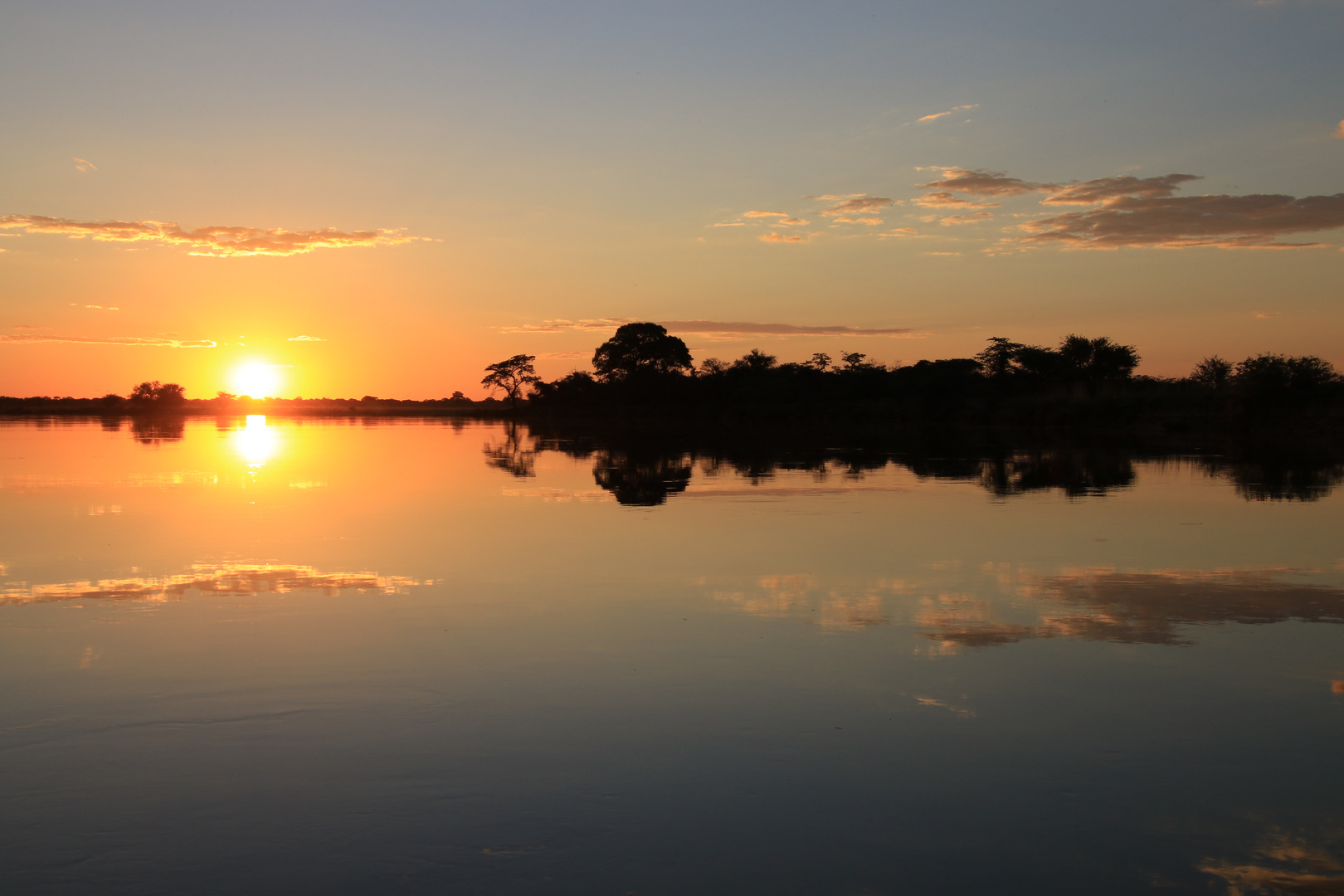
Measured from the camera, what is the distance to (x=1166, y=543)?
461 inches

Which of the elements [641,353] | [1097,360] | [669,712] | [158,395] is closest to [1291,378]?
[1097,360]

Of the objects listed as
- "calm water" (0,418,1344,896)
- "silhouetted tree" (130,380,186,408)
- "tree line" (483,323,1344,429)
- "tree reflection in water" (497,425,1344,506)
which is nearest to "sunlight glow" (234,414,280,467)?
"tree reflection in water" (497,425,1344,506)

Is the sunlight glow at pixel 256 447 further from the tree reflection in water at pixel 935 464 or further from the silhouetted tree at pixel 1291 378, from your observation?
the silhouetted tree at pixel 1291 378

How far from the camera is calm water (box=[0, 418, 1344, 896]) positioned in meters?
3.78

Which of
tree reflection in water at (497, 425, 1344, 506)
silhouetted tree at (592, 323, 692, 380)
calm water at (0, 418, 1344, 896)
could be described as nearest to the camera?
calm water at (0, 418, 1344, 896)

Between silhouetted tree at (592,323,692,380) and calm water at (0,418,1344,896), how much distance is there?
270ft

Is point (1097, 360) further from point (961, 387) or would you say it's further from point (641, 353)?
point (641, 353)

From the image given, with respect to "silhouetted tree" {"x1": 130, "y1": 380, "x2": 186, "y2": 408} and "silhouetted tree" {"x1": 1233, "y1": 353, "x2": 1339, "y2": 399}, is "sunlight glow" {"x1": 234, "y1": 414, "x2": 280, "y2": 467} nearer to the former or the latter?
"silhouetted tree" {"x1": 1233, "y1": 353, "x2": 1339, "y2": 399}

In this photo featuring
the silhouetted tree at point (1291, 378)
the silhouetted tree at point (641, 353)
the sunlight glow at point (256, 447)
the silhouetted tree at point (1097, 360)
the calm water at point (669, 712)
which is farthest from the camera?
the silhouetted tree at point (641, 353)

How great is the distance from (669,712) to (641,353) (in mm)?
89691

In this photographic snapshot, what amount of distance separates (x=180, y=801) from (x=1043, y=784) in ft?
12.6

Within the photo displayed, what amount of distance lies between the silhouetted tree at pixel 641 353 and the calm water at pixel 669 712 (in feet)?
270

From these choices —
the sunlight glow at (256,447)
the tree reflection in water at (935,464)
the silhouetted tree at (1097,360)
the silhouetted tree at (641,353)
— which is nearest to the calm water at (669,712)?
the tree reflection in water at (935,464)

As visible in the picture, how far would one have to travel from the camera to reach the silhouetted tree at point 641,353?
9425 centimetres
